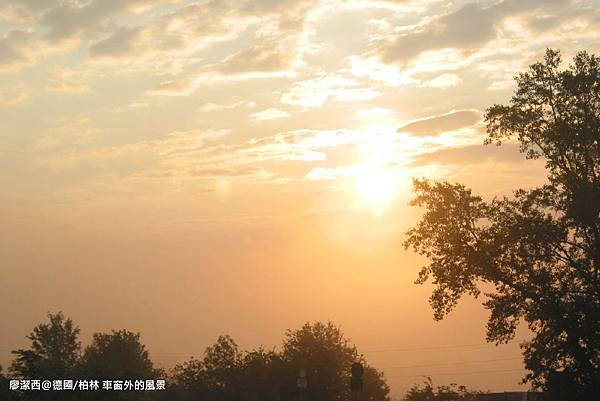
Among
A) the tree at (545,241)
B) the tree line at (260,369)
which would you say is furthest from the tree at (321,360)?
the tree at (545,241)

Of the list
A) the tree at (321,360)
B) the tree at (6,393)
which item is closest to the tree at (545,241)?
the tree at (6,393)

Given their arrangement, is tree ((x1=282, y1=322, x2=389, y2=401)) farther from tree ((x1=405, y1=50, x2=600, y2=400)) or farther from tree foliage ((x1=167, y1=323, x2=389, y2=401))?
tree ((x1=405, y1=50, x2=600, y2=400))

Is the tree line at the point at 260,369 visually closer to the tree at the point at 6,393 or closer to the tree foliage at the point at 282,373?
the tree foliage at the point at 282,373

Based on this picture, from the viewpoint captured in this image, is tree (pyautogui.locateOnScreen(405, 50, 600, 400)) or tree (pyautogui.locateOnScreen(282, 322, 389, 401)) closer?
tree (pyautogui.locateOnScreen(405, 50, 600, 400))

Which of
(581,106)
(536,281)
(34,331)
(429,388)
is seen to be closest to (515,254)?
(536,281)

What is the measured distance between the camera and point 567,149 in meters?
35.8

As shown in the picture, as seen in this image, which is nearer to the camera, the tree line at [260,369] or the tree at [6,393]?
the tree at [6,393]

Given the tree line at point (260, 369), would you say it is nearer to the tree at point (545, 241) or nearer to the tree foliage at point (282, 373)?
the tree foliage at point (282, 373)

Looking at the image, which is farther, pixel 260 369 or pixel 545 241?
pixel 260 369

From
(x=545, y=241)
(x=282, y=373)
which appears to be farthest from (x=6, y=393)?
(x=282, y=373)

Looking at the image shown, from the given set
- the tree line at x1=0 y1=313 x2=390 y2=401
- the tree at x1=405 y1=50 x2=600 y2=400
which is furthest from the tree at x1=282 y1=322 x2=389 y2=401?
the tree at x1=405 y1=50 x2=600 y2=400

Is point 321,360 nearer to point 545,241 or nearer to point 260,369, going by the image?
point 260,369

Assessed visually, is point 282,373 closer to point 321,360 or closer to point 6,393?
point 321,360

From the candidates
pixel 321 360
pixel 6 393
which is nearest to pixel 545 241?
pixel 6 393
